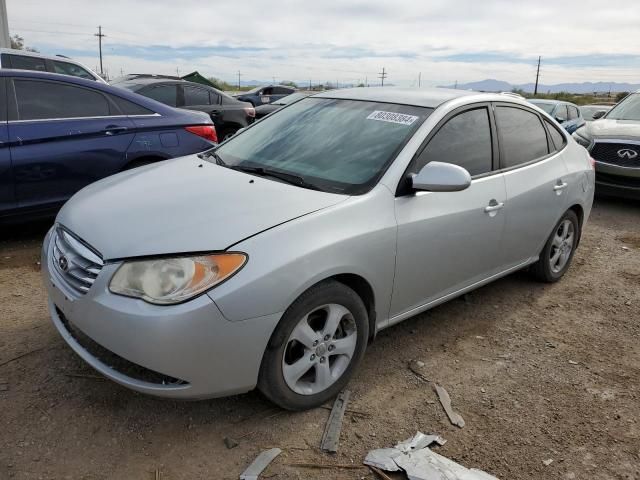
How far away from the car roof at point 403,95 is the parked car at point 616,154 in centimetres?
472

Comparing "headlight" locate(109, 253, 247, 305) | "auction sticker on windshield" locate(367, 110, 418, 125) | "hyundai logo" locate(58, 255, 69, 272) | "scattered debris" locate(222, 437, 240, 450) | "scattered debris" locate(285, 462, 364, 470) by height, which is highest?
"auction sticker on windshield" locate(367, 110, 418, 125)

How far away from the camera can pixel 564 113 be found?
12281mm

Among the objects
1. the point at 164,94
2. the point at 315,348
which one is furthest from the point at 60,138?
the point at 164,94

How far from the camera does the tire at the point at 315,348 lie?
8.14 ft

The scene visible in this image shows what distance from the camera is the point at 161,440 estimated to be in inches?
98.3

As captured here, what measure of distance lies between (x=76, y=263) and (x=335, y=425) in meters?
1.46

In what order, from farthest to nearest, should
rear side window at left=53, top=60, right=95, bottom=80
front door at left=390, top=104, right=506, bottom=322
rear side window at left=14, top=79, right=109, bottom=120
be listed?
rear side window at left=53, top=60, right=95, bottom=80 → rear side window at left=14, top=79, right=109, bottom=120 → front door at left=390, top=104, right=506, bottom=322

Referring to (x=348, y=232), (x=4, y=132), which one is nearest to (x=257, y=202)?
(x=348, y=232)

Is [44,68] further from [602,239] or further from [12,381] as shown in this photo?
[602,239]

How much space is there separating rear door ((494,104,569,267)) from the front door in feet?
0.46

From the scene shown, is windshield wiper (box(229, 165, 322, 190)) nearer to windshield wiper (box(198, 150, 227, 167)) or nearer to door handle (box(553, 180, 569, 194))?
windshield wiper (box(198, 150, 227, 167))

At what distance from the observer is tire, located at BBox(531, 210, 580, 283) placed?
441 centimetres

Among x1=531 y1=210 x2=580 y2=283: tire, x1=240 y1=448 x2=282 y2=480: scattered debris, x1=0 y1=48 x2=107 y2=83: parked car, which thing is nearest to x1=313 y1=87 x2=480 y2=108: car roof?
x1=531 y1=210 x2=580 y2=283: tire

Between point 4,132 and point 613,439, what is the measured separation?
15.8 ft
